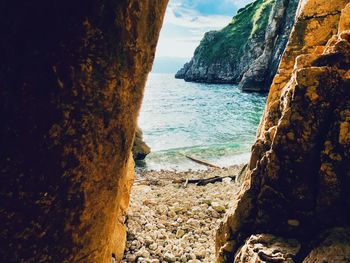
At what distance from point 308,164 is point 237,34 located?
119492 mm

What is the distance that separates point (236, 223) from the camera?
4.40 meters

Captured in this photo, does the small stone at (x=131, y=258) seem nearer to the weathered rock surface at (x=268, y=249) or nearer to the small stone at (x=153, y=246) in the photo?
the small stone at (x=153, y=246)

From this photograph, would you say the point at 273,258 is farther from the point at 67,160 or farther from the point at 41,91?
the point at 41,91

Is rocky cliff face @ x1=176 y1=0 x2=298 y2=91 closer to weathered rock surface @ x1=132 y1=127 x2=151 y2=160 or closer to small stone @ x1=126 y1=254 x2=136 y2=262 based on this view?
weathered rock surface @ x1=132 y1=127 x2=151 y2=160

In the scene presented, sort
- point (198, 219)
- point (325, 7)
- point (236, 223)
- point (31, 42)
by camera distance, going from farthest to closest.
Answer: point (198, 219) → point (325, 7) → point (236, 223) → point (31, 42)

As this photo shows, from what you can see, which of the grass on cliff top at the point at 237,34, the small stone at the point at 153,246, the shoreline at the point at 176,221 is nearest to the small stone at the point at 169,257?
the shoreline at the point at 176,221

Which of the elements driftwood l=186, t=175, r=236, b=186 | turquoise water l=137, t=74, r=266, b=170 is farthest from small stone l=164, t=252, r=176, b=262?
turquoise water l=137, t=74, r=266, b=170

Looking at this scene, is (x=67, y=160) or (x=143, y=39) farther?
(x=143, y=39)

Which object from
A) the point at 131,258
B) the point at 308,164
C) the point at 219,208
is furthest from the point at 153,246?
the point at 308,164

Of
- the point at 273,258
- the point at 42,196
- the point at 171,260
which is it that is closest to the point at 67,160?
the point at 42,196

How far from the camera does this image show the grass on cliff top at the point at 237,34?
10298cm

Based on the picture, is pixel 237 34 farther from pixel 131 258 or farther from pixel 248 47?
pixel 131 258

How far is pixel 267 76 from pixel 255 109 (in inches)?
1172

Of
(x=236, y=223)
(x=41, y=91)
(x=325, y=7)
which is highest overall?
(x=325, y=7)
